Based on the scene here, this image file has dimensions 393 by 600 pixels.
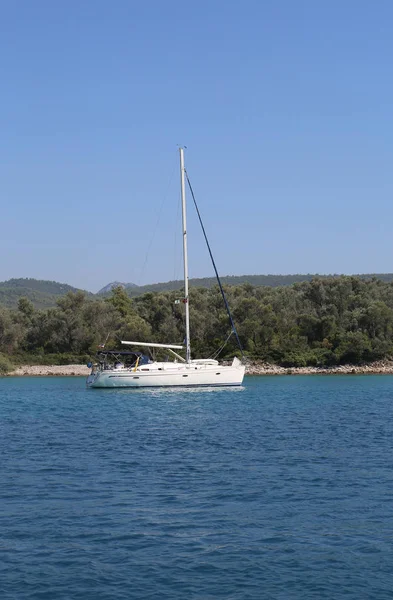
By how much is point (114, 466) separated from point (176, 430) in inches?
343

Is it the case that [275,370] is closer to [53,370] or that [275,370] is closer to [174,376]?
[53,370]

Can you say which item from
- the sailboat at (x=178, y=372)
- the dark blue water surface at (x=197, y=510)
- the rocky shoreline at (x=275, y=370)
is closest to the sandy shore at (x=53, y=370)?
the rocky shoreline at (x=275, y=370)

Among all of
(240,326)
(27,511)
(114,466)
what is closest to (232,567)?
(27,511)

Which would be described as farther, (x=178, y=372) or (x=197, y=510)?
(x=178, y=372)

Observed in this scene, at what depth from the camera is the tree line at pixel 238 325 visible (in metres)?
80.8

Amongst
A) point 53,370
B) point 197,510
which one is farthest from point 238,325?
point 197,510

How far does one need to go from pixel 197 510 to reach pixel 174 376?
111 ft

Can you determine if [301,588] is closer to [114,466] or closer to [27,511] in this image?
[27,511]

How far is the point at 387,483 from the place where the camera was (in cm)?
1750

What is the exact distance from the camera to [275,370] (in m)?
78.2

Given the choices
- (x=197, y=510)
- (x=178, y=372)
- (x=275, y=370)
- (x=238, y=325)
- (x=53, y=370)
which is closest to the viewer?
(x=197, y=510)

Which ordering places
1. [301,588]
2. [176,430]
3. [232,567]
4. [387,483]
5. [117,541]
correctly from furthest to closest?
[176,430]
[387,483]
[117,541]
[232,567]
[301,588]

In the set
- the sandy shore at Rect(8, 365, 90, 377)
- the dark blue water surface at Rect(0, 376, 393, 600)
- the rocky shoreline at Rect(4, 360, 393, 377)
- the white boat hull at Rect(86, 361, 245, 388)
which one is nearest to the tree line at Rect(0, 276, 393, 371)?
the rocky shoreline at Rect(4, 360, 393, 377)

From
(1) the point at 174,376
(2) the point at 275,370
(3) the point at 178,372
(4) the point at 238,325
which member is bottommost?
(2) the point at 275,370
